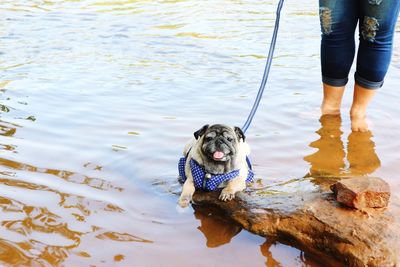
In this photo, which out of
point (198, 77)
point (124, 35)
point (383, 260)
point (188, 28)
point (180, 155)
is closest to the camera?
point (383, 260)

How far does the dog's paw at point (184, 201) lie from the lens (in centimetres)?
349

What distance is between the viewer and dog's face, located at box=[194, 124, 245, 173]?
136 inches

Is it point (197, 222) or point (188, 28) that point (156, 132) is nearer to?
point (197, 222)

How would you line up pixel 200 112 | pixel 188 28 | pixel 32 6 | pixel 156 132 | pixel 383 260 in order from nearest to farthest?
1. pixel 383 260
2. pixel 156 132
3. pixel 200 112
4. pixel 188 28
5. pixel 32 6

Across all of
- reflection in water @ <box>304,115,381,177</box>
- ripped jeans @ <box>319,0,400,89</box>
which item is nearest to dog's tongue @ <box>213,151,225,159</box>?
reflection in water @ <box>304,115,381,177</box>

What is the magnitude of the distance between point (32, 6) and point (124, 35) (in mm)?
3836

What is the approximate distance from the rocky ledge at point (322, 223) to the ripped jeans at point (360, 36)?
1.48 m

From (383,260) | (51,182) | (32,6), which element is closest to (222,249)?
(383,260)

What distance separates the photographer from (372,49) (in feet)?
14.7

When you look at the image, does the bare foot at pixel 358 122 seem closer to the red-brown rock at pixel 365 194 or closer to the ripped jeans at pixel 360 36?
the ripped jeans at pixel 360 36

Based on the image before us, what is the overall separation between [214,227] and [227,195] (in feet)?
0.77

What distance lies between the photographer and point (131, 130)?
4.95 m

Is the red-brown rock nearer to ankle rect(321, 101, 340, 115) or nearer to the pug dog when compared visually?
the pug dog

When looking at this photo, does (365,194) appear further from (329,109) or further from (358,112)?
(329,109)
